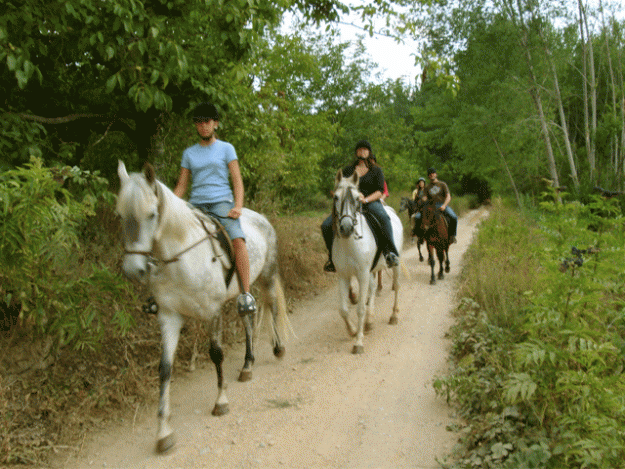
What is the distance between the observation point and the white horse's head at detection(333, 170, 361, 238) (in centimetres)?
582

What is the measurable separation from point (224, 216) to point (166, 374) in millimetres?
1644

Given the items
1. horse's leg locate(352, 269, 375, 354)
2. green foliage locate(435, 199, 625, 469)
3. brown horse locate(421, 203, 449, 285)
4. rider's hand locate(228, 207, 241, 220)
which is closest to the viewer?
green foliage locate(435, 199, 625, 469)

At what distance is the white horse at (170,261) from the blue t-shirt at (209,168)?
14.0 inches

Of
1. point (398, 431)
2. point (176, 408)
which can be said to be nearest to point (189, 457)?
point (176, 408)

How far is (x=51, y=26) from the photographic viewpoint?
4.46 m

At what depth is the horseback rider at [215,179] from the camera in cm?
454

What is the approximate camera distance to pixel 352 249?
6.25 m

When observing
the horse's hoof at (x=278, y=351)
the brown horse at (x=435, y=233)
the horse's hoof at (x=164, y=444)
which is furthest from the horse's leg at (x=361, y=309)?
the brown horse at (x=435, y=233)

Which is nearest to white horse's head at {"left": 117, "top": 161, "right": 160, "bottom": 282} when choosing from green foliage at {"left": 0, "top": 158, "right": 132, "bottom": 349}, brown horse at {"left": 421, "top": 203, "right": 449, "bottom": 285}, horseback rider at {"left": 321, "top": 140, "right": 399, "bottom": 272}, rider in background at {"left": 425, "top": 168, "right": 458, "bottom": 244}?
green foliage at {"left": 0, "top": 158, "right": 132, "bottom": 349}

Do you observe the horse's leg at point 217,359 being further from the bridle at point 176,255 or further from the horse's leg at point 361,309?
the horse's leg at point 361,309

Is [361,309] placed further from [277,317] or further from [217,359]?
[217,359]

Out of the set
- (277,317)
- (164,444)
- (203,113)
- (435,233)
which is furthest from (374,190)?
(164,444)

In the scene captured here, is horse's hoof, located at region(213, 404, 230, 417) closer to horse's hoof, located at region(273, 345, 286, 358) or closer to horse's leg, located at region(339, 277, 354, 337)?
horse's hoof, located at region(273, 345, 286, 358)

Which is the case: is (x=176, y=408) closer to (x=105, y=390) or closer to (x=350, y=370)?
(x=105, y=390)
